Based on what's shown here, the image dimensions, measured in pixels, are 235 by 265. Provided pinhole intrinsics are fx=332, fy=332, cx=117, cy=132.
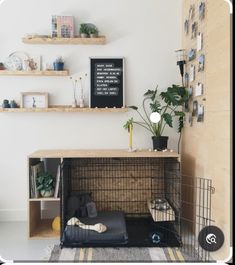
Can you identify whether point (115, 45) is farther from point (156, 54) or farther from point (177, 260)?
point (177, 260)

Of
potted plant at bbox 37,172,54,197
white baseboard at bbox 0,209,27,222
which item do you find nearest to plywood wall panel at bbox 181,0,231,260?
potted plant at bbox 37,172,54,197

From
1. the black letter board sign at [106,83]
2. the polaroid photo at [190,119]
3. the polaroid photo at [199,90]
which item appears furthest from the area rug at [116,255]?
the black letter board sign at [106,83]

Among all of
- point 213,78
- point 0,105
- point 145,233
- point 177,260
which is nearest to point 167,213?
point 145,233

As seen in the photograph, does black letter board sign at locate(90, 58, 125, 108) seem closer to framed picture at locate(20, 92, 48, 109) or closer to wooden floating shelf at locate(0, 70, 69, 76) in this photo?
wooden floating shelf at locate(0, 70, 69, 76)

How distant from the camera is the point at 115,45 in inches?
125

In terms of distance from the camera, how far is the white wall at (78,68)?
10.4 ft

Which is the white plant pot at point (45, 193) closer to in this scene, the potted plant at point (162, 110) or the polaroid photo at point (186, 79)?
the potted plant at point (162, 110)

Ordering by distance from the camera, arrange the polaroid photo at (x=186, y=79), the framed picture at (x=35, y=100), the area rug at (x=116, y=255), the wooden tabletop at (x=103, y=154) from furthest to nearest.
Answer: the framed picture at (x=35, y=100)
the polaroid photo at (x=186, y=79)
the wooden tabletop at (x=103, y=154)
the area rug at (x=116, y=255)

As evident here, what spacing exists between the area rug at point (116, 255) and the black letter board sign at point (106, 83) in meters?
1.32

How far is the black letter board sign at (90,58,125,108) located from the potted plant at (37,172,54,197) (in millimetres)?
816

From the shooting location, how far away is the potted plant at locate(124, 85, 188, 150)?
3010mm

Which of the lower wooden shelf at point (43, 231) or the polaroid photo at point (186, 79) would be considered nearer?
the lower wooden shelf at point (43, 231)

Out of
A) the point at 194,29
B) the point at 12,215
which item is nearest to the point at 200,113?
the point at 194,29

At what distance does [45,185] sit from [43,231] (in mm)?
422
